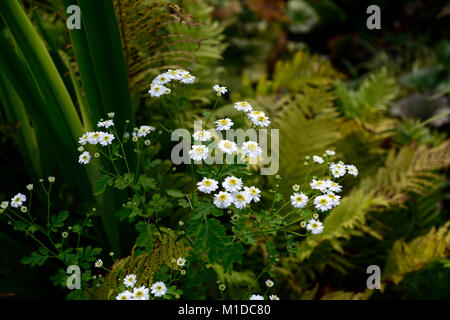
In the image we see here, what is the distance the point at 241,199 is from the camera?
0.66m

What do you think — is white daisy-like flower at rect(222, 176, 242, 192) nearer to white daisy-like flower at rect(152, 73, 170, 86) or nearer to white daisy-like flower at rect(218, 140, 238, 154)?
white daisy-like flower at rect(218, 140, 238, 154)

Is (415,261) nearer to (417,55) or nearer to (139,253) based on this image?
(139,253)

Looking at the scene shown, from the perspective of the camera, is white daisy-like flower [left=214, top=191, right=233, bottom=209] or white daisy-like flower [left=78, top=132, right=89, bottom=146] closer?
white daisy-like flower [left=214, top=191, right=233, bottom=209]

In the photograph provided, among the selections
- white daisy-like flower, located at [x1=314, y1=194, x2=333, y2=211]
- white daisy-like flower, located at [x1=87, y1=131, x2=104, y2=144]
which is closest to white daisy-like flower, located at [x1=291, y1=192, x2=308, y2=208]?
white daisy-like flower, located at [x1=314, y1=194, x2=333, y2=211]

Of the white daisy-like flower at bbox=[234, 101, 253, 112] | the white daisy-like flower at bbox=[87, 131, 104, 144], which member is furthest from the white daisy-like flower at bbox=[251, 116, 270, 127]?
the white daisy-like flower at bbox=[87, 131, 104, 144]

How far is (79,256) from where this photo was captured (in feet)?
2.52

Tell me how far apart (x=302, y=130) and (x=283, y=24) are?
1962 mm

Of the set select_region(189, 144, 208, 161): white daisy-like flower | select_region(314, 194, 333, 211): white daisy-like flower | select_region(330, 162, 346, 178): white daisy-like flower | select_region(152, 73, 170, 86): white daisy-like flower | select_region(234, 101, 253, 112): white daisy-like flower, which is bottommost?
select_region(314, 194, 333, 211): white daisy-like flower

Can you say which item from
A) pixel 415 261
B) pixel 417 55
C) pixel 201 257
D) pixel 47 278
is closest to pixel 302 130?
pixel 415 261

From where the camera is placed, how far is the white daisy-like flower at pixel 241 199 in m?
0.65

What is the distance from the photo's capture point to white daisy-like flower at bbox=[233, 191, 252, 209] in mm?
647

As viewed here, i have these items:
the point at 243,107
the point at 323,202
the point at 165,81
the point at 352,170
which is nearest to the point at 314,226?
the point at 323,202

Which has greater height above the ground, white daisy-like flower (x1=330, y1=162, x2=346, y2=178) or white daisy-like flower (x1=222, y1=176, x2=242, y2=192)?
white daisy-like flower (x1=330, y1=162, x2=346, y2=178)

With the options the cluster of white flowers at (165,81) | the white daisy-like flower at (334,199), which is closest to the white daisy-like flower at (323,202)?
the white daisy-like flower at (334,199)
